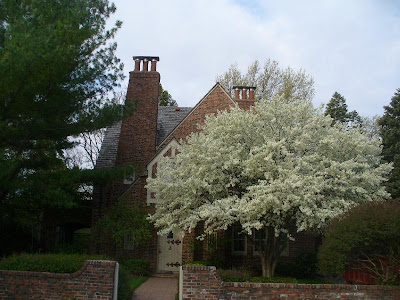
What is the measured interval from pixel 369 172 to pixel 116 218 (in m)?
9.66

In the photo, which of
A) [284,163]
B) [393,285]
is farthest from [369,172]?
[393,285]

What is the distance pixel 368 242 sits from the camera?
9766mm

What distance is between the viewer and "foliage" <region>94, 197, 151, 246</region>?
55.1 feet

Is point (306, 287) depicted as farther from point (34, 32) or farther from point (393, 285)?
point (34, 32)

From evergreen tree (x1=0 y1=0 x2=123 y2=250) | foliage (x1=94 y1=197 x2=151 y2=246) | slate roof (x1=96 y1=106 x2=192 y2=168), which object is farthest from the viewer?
slate roof (x1=96 y1=106 x2=192 y2=168)

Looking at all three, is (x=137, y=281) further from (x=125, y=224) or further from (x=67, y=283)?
(x=67, y=283)

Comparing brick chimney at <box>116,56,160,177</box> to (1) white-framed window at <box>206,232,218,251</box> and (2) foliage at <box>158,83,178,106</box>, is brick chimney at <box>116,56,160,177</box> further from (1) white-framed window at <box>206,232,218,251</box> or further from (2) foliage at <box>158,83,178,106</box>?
(2) foliage at <box>158,83,178,106</box>

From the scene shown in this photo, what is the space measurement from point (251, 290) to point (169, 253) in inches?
368

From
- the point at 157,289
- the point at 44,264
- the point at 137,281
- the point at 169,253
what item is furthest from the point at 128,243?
the point at 44,264

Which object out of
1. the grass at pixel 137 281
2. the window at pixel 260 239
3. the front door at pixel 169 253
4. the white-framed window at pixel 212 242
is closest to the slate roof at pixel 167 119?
the front door at pixel 169 253

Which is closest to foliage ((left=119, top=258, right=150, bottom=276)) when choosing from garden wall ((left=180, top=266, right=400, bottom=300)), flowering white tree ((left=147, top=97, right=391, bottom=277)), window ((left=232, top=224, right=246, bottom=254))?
flowering white tree ((left=147, top=97, right=391, bottom=277))

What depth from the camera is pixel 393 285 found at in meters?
9.60

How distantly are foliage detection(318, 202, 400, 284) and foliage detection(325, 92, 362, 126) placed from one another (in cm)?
1805

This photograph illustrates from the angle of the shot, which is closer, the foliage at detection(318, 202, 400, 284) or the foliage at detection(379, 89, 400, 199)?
the foliage at detection(318, 202, 400, 284)
